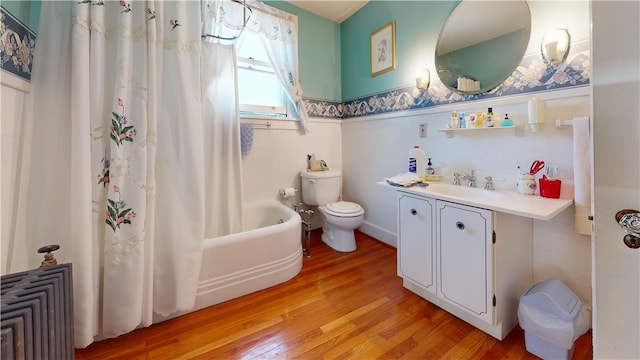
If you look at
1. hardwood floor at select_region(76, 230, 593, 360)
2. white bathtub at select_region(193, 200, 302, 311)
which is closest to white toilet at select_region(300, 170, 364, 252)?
white bathtub at select_region(193, 200, 302, 311)

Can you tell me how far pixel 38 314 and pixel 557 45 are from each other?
8.02 feet

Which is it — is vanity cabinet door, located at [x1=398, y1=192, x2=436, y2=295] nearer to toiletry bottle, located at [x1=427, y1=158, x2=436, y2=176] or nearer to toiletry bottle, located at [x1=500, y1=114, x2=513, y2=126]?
toiletry bottle, located at [x1=427, y1=158, x2=436, y2=176]

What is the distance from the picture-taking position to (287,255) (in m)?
1.83

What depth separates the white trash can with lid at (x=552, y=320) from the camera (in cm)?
106

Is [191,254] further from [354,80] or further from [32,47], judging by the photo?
[354,80]

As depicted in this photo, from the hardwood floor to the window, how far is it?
66.7 inches

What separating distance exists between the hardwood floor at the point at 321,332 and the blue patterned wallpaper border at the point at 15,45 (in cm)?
134

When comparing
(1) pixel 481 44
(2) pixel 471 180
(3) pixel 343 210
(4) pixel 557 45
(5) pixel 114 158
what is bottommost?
(3) pixel 343 210

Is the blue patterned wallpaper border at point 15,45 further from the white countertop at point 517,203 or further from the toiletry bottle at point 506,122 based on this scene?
the toiletry bottle at point 506,122

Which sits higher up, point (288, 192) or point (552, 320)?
point (288, 192)

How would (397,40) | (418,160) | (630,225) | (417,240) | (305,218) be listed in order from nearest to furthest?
(630,225), (417,240), (418,160), (397,40), (305,218)

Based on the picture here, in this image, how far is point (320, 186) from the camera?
2.47m

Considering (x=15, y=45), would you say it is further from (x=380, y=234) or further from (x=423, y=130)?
(x=380, y=234)

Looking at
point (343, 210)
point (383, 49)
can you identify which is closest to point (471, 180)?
point (343, 210)
